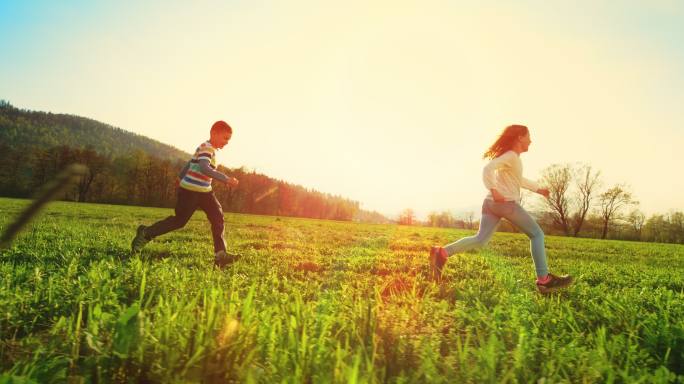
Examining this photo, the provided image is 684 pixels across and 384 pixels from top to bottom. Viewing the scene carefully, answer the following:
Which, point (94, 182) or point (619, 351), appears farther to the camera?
point (94, 182)

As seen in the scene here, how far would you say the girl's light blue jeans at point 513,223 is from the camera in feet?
18.5

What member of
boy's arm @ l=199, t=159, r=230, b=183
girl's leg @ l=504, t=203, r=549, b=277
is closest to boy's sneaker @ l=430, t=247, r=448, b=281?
girl's leg @ l=504, t=203, r=549, b=277

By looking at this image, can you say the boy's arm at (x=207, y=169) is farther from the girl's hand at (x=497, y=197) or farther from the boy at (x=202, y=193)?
the girl's hand at (x=497, y=197)

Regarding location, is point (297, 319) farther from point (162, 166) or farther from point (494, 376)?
point (162, 166)

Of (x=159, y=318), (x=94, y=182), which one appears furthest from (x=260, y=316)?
(x=94, y=182)

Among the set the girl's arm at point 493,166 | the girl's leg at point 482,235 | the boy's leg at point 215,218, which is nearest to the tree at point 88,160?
the boy's leg at point 215,218

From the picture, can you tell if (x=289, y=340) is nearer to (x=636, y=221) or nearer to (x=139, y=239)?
(x=139, y=239)

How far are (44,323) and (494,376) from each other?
9.15 feet

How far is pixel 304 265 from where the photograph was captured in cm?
701

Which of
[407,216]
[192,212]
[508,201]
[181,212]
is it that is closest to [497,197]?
[508,201]

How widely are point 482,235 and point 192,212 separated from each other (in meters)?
4.39

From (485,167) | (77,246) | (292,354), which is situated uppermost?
(485,167)

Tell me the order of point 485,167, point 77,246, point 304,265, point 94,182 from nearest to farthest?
point 485,167 < point 304,265 < point 77,246 < point 94,182

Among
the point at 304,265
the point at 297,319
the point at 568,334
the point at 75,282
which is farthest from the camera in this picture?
the point at 304,265
